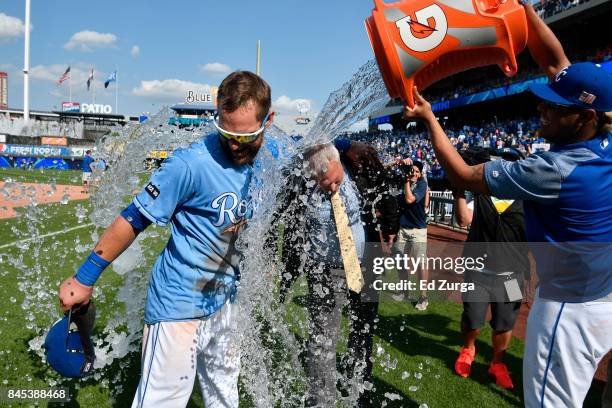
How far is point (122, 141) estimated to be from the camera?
134 inches

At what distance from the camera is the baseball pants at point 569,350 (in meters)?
2.21

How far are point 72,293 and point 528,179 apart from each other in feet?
7.05

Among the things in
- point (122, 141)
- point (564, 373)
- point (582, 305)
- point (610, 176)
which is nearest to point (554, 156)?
point (610, 176)

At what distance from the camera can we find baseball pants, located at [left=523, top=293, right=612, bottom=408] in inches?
86.9

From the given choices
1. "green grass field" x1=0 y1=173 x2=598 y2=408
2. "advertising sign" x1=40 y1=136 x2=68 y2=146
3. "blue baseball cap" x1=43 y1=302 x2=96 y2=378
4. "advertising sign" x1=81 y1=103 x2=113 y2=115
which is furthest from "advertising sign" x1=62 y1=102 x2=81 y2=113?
"blue baseball cap" x1=43 y1=302 x2=96 y2=378

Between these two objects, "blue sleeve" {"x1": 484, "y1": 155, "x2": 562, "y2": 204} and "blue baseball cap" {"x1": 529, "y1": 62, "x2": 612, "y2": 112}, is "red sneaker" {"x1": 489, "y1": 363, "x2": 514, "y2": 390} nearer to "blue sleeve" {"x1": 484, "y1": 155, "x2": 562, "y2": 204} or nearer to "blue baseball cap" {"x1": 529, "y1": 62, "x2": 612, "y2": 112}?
"blue sleeve" {"x1": 484, "y1": 155, "x2": 562, "y2": 204}

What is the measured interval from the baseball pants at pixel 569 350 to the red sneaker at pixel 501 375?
202cm

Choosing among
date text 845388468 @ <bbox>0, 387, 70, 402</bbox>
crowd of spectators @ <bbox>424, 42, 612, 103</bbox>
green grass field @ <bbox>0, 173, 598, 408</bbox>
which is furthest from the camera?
crowd of spectators @ <bbox>424, 42, 612, 103</bbox>

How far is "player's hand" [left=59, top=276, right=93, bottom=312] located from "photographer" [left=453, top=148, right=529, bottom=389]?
299 cm

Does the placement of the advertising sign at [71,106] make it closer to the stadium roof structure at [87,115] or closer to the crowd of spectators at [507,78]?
the stadium roof structure at [87,115]

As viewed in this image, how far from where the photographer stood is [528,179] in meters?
2.11

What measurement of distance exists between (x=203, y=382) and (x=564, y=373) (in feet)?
6.21

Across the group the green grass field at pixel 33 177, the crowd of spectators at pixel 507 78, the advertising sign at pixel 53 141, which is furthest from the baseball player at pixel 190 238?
the advertising sign at pixel 53 141

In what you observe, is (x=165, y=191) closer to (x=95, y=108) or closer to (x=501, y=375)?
(x=501, y=375)
